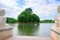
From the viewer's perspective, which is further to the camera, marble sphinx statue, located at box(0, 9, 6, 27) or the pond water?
the pond water

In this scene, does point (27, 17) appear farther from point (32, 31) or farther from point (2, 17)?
point (2, 17)

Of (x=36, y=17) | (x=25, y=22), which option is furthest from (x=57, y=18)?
(x=25, y=22)

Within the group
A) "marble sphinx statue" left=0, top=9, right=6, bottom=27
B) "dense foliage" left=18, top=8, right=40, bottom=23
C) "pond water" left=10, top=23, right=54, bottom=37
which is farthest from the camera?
"dense foliage" left=18, top=8, right=40, bottom=23

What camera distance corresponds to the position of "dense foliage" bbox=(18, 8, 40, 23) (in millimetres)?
18375

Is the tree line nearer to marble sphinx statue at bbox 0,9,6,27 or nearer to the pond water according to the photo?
the pond water

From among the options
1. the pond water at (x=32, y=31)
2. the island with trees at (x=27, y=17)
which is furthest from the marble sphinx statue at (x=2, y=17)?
the island with trees at (x=27, y=17)

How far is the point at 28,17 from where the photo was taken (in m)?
18.7

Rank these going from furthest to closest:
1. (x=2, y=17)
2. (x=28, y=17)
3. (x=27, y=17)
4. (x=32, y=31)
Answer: (x=27, y=17)
(x=28, y=17)
(x=32, y=31)
(x=2, y=17)

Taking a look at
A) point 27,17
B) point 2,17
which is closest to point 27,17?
point 27,17

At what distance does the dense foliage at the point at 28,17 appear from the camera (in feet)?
60.3

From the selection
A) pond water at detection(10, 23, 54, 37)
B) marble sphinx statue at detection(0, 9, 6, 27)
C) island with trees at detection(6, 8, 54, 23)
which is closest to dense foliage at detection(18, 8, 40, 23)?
island with trees at detection(6, 8, 54, 23)

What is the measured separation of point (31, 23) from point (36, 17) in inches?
79.9

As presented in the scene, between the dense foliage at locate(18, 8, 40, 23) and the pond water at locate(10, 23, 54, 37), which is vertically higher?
the dense foliage at locate(18, 8, 40, 23)

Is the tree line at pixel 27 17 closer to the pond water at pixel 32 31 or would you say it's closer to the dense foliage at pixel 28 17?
the dense foliage at pixel 28 17
